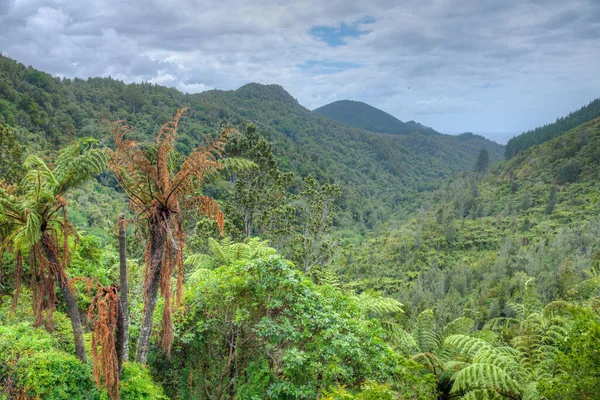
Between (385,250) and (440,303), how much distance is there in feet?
90.1

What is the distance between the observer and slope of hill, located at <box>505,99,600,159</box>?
327 feet

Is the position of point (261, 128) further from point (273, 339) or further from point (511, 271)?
point (273, 339)

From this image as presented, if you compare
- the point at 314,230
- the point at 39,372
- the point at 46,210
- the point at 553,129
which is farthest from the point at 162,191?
the point at 553,129

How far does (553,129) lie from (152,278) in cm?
12698

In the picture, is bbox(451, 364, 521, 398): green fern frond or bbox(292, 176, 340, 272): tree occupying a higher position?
bbox(292, 176, 340, 272): tree

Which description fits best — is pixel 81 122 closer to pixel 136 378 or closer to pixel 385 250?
pixel 385 250

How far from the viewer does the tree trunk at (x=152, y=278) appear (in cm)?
464

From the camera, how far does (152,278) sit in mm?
4785

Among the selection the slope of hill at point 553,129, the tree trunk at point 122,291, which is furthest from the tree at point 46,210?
the slope of hill at point 553,129

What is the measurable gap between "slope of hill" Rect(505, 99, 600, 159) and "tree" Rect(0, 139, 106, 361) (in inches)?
4552

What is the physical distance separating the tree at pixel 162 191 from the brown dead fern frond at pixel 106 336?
2.09ft

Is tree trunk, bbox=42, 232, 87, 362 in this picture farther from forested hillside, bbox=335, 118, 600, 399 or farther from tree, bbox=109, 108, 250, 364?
forested hillside, bbox=335, 118, 600, 399

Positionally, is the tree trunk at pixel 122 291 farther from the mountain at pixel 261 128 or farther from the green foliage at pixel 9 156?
the green foliage at pixel 9 156

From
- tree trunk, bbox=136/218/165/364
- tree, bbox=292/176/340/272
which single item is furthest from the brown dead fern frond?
tree, bbox=292/176/340/272
